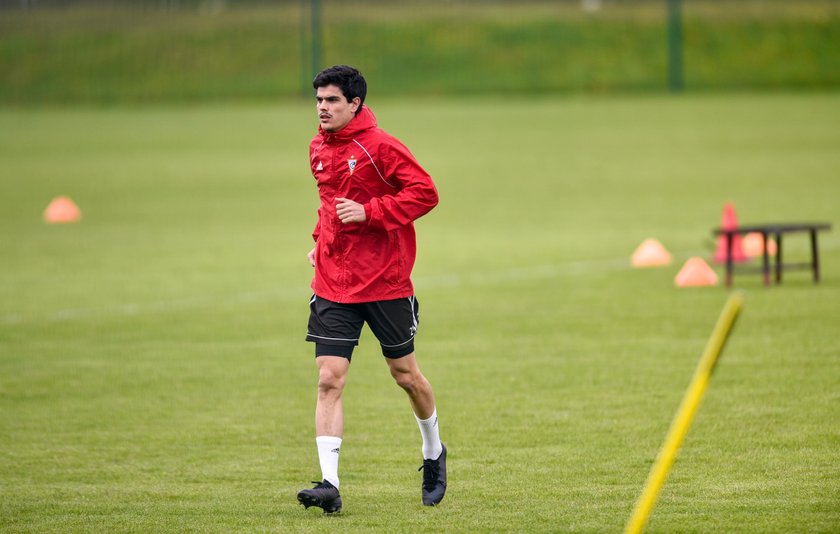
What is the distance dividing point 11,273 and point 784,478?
12140 mm

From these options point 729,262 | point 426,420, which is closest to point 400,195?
point 426,420

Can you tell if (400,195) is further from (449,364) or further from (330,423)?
(449,364)

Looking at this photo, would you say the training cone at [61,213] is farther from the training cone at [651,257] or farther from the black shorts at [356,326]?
the black shorts at [356,326]

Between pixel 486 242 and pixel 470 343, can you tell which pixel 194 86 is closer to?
pixel 486 242

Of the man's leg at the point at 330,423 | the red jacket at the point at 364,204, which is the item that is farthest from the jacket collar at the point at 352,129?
the man's leg at the point at 330,423

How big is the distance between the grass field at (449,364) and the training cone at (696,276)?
23 centimetres

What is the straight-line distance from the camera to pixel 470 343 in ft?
40.8

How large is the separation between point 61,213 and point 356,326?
16.9 m

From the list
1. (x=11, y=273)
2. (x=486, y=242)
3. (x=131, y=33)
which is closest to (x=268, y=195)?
(x=486, y=242)

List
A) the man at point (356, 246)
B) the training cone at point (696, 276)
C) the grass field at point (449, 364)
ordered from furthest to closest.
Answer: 1. the training cone at point (696, 276)
2. the grass field at point (449, 364)
3. the man at point (356, 246)

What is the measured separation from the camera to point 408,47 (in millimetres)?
51375

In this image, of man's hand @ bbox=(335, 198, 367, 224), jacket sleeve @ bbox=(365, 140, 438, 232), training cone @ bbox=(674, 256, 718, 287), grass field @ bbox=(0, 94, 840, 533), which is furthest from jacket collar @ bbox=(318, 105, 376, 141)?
training cone @ bbox=(674, 256, 718, 287)

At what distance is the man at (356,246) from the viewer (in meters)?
7.13

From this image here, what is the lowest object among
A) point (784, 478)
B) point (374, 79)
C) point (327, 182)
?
point (784, 478)
